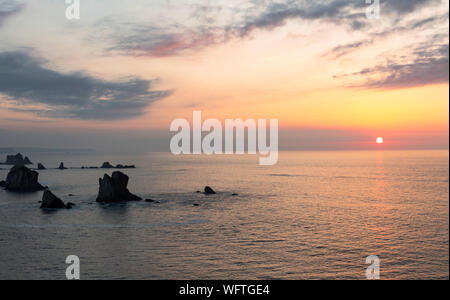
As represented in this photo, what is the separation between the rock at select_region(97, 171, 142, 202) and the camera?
80.8 meters

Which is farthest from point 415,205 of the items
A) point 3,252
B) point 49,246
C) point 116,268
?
point 3,252

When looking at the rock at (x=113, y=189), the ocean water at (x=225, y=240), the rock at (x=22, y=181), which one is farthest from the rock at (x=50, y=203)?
the rock at (x=22, y=181)

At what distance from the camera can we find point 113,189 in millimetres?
81312

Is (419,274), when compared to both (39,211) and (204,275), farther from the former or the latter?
(39,211)

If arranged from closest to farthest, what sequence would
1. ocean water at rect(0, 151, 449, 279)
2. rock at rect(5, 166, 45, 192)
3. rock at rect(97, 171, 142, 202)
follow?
ocean water at rect(0, 151, 449, 279) → rock at rect(97, 171, 142, 202) → rock at rect(5, 166, 45, 192)

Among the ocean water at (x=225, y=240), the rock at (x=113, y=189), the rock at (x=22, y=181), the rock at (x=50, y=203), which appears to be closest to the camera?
the ocean water at (x=225, y=240)

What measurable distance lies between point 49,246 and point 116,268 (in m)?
14.6

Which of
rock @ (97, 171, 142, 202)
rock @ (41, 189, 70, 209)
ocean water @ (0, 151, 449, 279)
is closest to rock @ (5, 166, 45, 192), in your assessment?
ocean water @ (0, 151, 449, 279)

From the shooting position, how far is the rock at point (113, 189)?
8081 cm

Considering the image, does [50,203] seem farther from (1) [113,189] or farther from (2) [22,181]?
(2) [22,181]

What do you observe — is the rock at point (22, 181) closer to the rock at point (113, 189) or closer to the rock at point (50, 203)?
the rock at point (113, 189)

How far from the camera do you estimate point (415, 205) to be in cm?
8012

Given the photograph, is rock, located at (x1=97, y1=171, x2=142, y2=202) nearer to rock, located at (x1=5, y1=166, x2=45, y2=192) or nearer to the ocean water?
the ocean water
